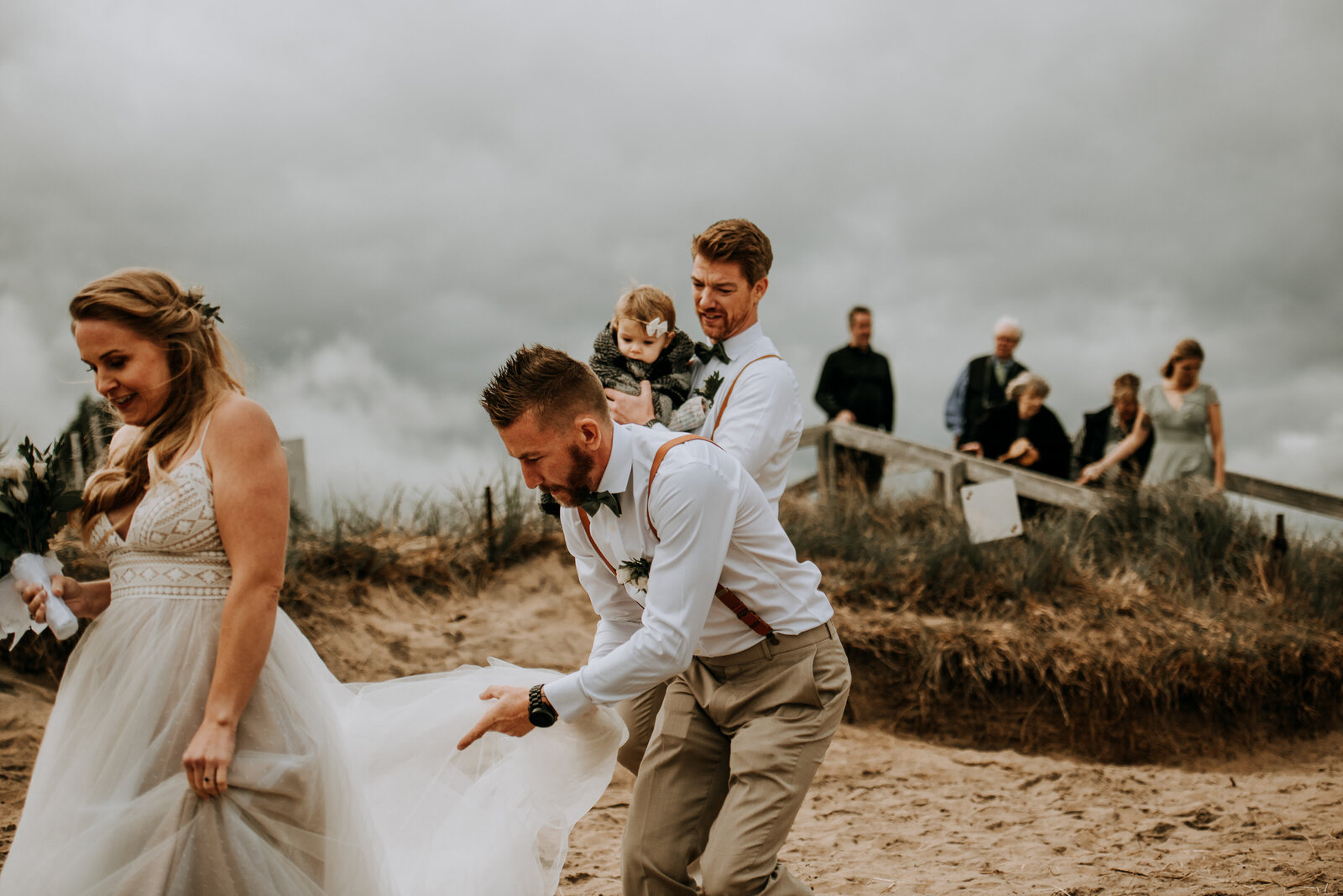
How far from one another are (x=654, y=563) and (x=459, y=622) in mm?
5159

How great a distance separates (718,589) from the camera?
118 inches

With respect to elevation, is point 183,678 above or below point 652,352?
below

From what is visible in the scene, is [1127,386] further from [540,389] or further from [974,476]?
[540,389]

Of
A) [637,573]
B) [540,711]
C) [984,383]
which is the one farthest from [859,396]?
[540,711]

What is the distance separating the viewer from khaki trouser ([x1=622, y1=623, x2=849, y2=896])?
9.52ft

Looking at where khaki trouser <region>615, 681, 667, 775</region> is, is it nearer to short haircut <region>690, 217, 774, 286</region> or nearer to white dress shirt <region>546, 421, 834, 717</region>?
white dress shirt <region>546, 421, 834, 717</region>

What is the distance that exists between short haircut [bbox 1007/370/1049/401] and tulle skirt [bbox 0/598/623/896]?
23.5 feet

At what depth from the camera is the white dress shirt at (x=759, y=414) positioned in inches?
139

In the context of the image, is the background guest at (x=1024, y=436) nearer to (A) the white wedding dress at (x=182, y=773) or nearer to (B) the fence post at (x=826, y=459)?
(B) the fence post at (x=826, y=459)

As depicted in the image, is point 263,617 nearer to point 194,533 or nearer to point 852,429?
point 194,533

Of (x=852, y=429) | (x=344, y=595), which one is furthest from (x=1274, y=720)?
(x=344, y=595)

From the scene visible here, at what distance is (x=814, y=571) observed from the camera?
3199 millimetres

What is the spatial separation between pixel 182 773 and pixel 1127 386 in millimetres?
8815

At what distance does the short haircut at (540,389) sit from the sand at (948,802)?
2.99m
